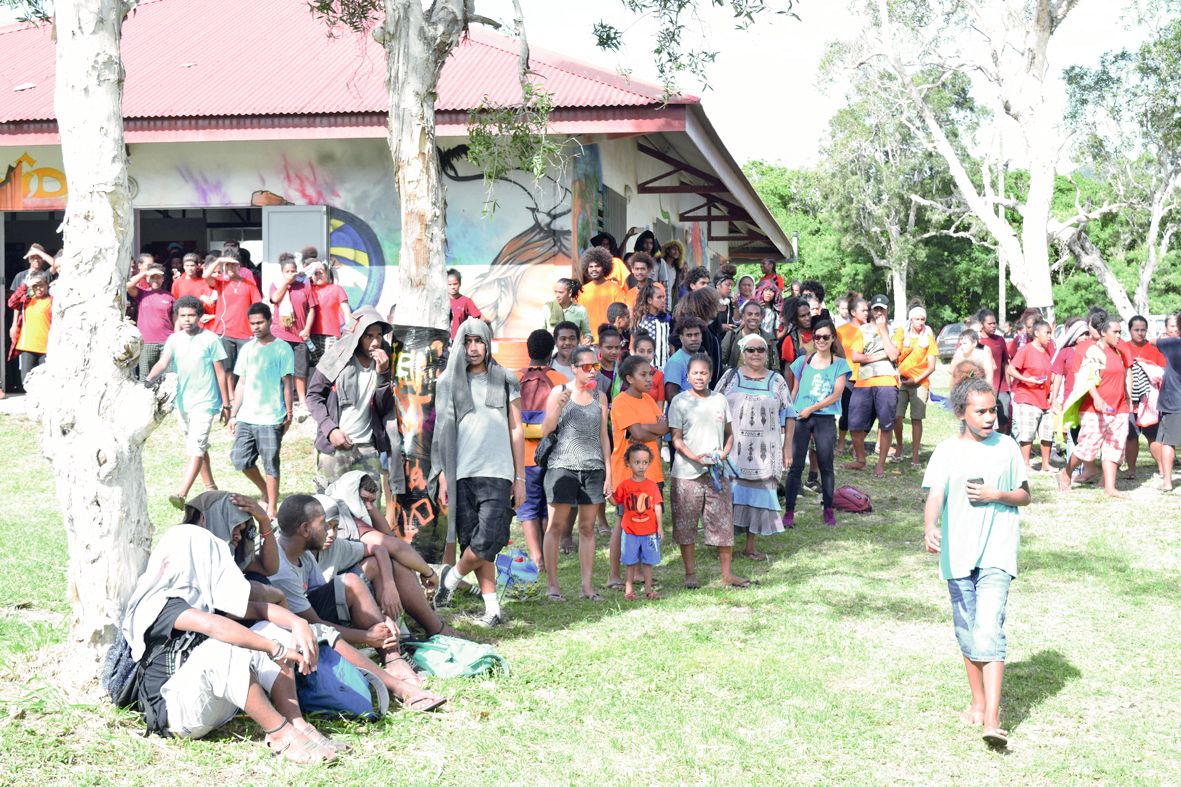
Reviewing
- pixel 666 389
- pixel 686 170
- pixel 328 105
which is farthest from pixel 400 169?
pixel 686 170

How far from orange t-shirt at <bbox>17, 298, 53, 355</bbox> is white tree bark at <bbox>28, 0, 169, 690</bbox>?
947 cm

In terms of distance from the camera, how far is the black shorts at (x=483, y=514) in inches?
285

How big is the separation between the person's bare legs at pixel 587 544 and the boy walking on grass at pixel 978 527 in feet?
8.96

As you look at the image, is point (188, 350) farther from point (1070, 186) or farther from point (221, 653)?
point (1070, 186)

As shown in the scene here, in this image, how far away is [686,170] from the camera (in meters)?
17.6

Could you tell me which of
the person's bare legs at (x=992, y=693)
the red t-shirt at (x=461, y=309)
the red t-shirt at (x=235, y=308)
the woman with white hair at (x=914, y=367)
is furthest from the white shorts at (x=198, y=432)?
the woman with white hair at (x=914, y=367)

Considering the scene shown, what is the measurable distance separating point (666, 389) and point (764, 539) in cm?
158

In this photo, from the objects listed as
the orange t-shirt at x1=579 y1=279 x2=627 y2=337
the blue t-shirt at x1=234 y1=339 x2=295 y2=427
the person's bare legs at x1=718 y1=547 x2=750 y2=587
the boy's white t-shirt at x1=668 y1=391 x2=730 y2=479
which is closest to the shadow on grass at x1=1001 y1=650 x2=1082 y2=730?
the person's bare legs at x1=718 y1=547 x2=750 y2=587

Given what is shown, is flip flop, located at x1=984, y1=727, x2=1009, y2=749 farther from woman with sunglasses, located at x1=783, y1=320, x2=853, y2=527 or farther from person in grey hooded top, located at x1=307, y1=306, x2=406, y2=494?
woman with sunglasses, located at x1=783, y1=320, x2=853, y2=527

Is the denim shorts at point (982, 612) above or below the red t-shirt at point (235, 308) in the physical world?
below

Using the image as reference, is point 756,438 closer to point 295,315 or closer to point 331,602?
point 331,602

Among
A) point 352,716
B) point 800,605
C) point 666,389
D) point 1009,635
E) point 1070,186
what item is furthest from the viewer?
point 1070,186

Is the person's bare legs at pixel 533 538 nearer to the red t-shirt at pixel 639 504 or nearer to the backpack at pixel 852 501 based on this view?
the red t-shirt at pixel 639 504

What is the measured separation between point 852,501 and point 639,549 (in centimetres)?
374
